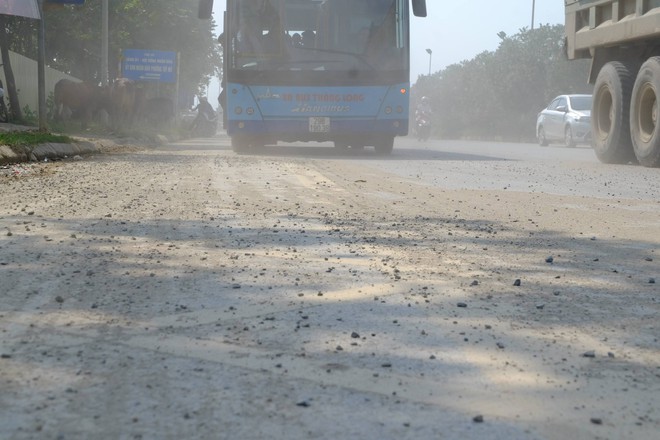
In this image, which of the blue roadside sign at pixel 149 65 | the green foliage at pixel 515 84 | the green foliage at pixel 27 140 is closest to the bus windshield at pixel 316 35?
the green foliage at pixel 27 140

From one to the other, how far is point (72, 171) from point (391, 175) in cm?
405

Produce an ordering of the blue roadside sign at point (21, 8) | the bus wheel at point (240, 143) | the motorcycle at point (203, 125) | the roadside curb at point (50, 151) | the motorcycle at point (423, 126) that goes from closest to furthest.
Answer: the roadside curb at point (50, 151)
the blue roadside sign at point (21, 8)
the bus wheel at point (240, 143)
the motorcycle at point (423, 126)
the motorcycle at point (203, 125)

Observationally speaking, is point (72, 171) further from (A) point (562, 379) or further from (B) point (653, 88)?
(A) point (562, 379)

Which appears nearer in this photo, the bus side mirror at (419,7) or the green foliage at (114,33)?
the bus side mirror at (419,7)

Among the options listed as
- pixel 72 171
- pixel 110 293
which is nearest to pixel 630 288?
pixel 110 293

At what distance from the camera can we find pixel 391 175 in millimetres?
12250

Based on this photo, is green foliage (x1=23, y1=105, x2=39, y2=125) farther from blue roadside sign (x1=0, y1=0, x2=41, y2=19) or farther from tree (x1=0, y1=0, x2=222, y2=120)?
blue roadside sign (x1=0, y1=0, x2=41, y2=19)

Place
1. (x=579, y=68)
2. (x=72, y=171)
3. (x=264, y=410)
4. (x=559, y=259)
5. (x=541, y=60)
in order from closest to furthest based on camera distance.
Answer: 1. (x=264, y=410)
2. (x=559, y=259)
3. (x=72, y=171)
4. (x=579, y=68)
5. (x=541, y=60)

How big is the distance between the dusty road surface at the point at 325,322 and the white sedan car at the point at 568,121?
19.5 metres

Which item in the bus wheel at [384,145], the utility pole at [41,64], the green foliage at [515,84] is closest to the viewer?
the utility pole at [41,64]

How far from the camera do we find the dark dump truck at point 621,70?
13344 millimetres

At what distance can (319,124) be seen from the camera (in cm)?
1809

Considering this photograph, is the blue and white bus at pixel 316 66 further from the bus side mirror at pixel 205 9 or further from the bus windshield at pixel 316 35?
the bus side mirror at pixel 205 9

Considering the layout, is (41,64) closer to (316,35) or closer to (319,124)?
(316,35)
